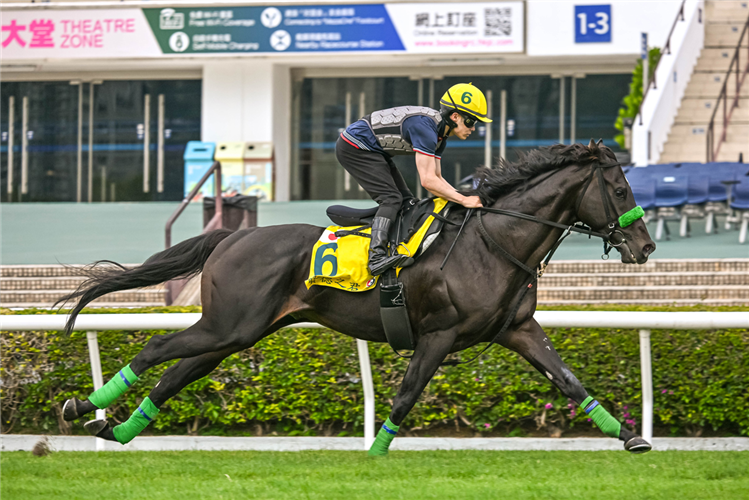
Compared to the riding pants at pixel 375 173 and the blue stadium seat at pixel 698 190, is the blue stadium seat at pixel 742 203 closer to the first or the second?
the blue stadium seat at pixel 698 190

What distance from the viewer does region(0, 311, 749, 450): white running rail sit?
4.93 metres

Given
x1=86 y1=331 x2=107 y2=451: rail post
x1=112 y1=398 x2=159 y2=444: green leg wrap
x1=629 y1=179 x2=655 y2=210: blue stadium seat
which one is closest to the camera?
x1=112 y1=398 x2=159 y2=444: green leg wrap

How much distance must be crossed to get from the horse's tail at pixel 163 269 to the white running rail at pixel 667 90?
11.3m

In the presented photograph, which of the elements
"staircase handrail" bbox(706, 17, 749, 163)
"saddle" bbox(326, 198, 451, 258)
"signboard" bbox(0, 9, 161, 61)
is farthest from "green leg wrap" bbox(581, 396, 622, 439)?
"signboard" bbox(0, 9, 161, 61)

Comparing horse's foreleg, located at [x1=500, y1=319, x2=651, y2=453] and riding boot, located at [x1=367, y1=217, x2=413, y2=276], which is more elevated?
riding boot, located at [x1=367, y1=217, x2=413, y2=276]

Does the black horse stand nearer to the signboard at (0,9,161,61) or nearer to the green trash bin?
the green trash bin

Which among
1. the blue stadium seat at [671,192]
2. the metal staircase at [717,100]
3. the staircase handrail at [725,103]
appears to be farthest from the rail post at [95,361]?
the metal staircase at [717,100]

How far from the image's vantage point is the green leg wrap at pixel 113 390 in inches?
180

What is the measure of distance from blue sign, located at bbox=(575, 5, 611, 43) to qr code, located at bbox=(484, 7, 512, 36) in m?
1.35

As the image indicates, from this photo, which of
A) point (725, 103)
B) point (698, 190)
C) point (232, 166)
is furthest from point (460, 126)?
point (232, 166)

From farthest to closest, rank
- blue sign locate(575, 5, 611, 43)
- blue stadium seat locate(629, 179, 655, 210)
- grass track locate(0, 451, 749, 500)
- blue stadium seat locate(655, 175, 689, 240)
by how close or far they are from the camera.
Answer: blue sign locate(575, 5, 611, 43), blue stadium seat locate(629, 179, 655, 210), blue stadium seat locate(655, 175, 689, 240), grass track locate(0, 451, 749, 500)

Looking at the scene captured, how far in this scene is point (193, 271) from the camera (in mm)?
Result: 4969

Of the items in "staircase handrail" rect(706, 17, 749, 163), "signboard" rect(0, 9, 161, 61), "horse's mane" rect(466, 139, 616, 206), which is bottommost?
"horse's mane" rect(466, 139, 616, 206)

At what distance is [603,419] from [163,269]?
2622 mm
